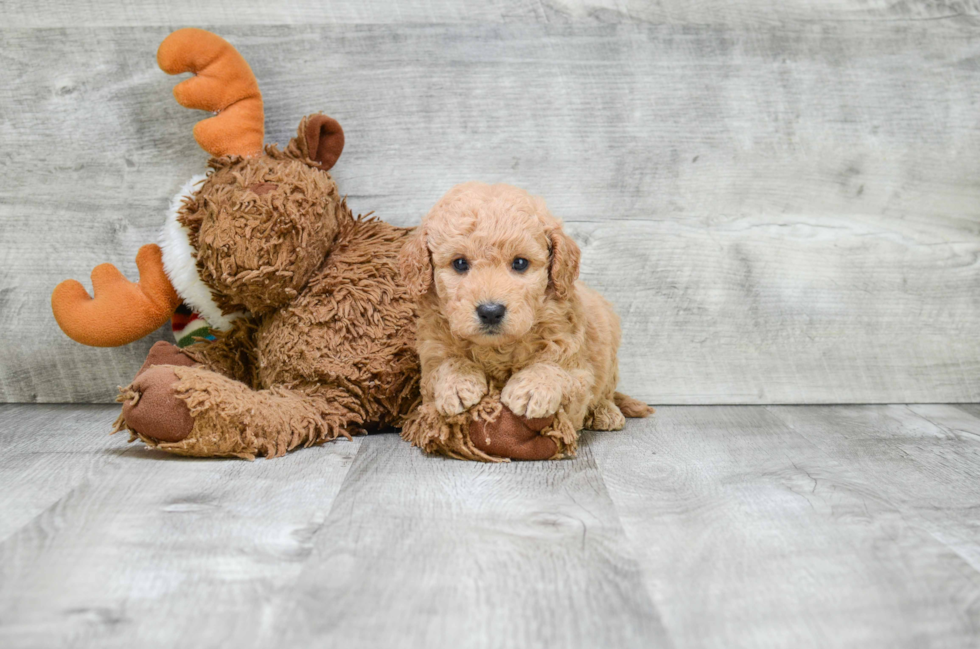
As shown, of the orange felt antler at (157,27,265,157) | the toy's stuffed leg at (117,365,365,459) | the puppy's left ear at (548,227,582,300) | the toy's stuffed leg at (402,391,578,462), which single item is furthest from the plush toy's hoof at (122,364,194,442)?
the puppy's left ear at (548,227,582,300)

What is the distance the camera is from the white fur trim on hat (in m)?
1.49

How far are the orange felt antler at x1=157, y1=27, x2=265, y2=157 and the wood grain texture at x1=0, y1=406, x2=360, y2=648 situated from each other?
598mm

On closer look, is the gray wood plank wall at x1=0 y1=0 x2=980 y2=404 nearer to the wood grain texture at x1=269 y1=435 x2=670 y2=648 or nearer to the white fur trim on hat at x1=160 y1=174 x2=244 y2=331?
the white fur trim on hat at x1=160 y1=174 x2=244 y2=331

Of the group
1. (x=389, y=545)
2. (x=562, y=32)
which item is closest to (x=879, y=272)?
(x=562, y=32)

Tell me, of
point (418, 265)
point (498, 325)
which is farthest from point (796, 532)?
point (418, 265)

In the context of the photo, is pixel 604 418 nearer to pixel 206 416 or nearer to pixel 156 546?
pixel 206 416

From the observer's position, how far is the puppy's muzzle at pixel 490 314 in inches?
47.4

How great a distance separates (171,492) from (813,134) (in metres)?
1.49

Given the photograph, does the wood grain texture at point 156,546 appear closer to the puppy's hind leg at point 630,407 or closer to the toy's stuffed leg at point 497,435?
the toy's stuffed leg at point 497,435

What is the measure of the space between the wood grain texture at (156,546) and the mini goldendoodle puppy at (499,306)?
26 centimetres

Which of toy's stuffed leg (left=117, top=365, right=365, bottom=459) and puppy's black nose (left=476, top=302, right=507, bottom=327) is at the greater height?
puppy's black nose (left=476, top=302, right=507, bottom=327)

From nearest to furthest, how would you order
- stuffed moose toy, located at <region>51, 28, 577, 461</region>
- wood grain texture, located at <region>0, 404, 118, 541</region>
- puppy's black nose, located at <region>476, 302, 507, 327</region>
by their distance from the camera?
wood grain texture, located at <region>0, 404, 118, 541</region>
puppy's black nose, located at <region>476, 302, 507, 327</region>
stuffed moose toy, located at <region>51, 28, 577, 461</region>

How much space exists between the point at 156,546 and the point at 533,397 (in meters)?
0.58

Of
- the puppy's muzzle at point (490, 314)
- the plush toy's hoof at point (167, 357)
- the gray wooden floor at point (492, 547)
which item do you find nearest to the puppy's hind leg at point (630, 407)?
the gray wooden floor at point (492, 547)
